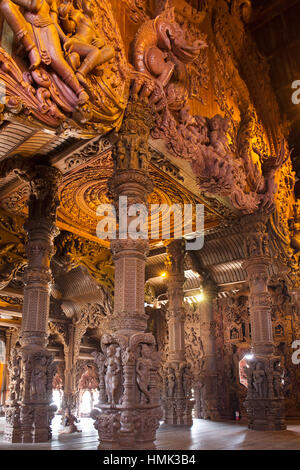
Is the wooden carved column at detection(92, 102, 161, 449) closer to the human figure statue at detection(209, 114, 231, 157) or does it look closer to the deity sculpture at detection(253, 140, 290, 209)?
the human figure statue at detection(209, 114, 231, 157)

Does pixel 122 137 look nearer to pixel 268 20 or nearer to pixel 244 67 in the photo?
pixel 244 67

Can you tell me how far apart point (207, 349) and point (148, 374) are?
9.16 m

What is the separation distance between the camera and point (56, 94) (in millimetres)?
5258

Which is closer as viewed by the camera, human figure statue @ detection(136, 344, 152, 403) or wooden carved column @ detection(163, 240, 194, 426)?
human figure statue @ detection(136, 344, 152, 403)

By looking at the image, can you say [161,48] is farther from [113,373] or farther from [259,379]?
[259,379]

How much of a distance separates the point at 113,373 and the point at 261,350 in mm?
5274

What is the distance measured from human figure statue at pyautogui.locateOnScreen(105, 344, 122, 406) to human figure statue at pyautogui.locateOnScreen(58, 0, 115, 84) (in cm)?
350

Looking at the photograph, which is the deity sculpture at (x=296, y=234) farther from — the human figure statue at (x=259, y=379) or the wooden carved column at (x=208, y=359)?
the human figure statue at (x=259, y=379)

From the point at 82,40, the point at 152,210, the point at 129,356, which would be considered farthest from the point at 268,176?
the point at 129,356

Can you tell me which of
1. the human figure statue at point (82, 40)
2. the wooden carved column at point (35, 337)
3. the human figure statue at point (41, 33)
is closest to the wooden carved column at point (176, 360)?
the wooden carved column at point (35, 337)

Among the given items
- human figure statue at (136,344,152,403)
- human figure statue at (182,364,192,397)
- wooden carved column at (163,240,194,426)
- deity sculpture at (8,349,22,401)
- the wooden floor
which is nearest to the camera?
human figure statue at (136,344,152,403)

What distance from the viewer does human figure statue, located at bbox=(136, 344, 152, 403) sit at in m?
5.37

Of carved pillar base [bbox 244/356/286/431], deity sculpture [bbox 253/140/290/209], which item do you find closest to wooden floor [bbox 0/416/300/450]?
carved pillar base [bbox 244/356/286/431]
